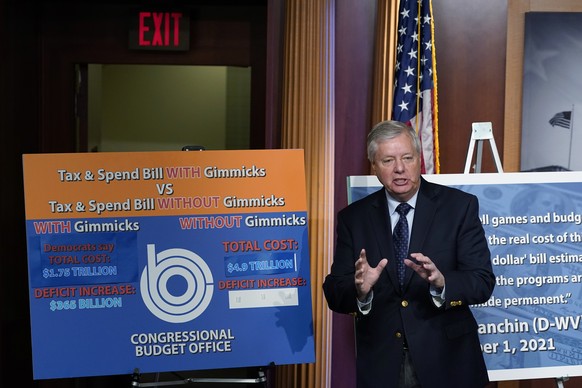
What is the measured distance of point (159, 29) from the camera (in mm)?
5039

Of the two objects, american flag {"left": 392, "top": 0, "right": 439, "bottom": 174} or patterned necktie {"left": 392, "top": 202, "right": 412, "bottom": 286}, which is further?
american flag {"left": 392, "top": 0, "right": 439, "bottom": 174}

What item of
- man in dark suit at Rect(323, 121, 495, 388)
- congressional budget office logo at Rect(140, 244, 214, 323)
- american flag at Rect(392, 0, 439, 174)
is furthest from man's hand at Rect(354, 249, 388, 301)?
american flag at Rect(392, 0, 439, 174)

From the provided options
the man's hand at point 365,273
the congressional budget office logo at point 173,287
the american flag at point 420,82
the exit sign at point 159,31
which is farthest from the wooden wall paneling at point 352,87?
the man's hand at point 365,273

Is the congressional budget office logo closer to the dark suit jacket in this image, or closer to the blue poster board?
the blue poster board

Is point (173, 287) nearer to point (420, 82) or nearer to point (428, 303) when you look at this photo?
point (428, 303)

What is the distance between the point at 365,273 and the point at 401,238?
0.97ft

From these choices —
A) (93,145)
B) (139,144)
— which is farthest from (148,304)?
(139,144)

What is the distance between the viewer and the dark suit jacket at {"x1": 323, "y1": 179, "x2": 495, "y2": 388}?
2.83 meters

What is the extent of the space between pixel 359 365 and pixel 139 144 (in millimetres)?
5651

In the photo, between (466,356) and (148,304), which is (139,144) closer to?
(148,304)

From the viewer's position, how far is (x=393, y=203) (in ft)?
9.93

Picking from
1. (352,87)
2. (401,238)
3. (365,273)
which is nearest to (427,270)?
(365,273)

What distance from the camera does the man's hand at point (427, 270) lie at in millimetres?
2609

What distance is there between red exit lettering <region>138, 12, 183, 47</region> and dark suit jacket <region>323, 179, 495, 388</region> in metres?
2.57
